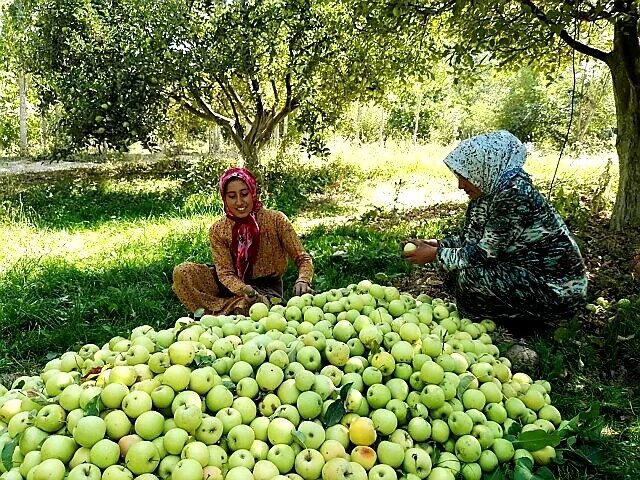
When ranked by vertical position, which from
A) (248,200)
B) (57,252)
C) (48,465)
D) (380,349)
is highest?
(248,200)

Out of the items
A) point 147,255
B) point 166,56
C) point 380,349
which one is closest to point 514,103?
point 166,56

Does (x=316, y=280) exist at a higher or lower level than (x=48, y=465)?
lower

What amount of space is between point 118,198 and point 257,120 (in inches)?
118

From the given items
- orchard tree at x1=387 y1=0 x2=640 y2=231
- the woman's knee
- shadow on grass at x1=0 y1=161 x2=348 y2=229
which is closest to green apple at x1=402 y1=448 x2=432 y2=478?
the woman's knee

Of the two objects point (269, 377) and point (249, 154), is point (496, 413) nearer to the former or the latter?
point (269, 377)

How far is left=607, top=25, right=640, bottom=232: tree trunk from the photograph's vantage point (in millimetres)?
5902

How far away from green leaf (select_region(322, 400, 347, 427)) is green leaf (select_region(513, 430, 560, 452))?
72cm

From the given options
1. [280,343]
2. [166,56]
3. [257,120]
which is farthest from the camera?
[257,120]

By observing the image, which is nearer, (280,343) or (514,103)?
(280,343)

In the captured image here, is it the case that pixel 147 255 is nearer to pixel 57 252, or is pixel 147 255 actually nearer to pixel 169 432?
pixel 57 252

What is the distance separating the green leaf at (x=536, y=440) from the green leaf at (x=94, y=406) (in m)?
1.56

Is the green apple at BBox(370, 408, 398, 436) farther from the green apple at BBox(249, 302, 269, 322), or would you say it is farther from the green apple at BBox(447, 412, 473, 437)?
the green apple at BBox(249, 302, 269, 322)

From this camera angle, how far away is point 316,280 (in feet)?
15.9

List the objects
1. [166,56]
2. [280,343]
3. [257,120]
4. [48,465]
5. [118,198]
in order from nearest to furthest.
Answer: [48,465], [280,343], [166,56], [118,198], [257,120]
